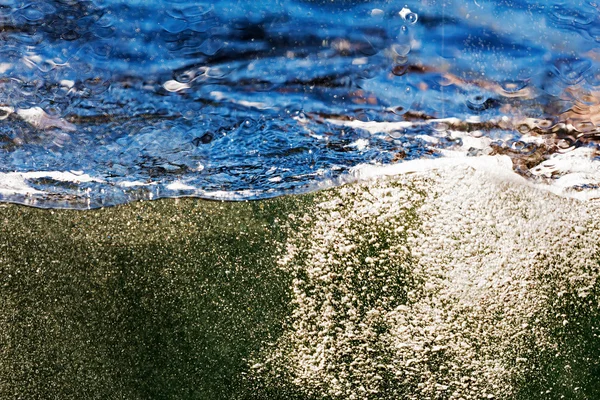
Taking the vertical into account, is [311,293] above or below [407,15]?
below

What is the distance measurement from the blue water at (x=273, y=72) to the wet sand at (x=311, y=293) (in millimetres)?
103

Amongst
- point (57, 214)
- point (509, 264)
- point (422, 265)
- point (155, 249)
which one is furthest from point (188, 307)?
point (509, 264)

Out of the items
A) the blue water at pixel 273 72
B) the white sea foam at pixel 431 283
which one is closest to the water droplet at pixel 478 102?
the blue water at pixel 273 72

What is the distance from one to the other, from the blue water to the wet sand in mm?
103

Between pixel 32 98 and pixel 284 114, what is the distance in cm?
30

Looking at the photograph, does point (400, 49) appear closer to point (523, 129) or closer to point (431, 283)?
point (523, 129)

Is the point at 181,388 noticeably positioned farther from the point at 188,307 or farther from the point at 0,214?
the point at 0,214

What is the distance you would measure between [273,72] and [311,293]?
1.03 ft

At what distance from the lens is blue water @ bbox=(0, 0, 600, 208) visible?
696mm

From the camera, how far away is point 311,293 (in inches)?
33.5

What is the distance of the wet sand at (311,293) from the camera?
0.85 meters

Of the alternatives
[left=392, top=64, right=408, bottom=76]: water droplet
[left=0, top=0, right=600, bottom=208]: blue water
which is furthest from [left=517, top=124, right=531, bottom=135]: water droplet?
[left=392, top=64, right=408, bottom=76]: water droplet

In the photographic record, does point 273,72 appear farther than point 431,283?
No

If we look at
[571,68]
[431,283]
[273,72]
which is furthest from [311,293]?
[571,68]
